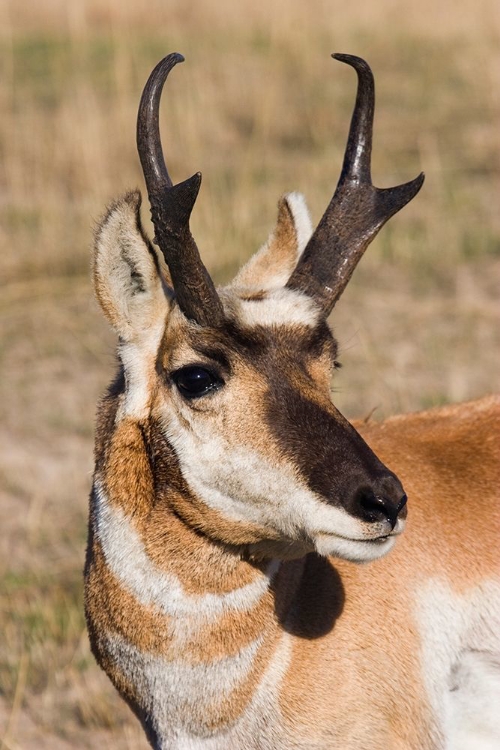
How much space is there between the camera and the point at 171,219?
4008 mm

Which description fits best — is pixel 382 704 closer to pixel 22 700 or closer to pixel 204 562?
pixel 204 562

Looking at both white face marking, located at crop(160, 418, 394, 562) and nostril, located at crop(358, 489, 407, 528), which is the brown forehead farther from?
nostril, located at crop(358, 489, 407, 528)

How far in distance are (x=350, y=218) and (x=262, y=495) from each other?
1249mm

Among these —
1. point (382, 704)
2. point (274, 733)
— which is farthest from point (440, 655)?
point (274, 733)

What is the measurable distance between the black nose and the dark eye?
71 cm

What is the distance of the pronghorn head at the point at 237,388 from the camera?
379cm

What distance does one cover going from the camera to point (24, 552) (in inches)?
280

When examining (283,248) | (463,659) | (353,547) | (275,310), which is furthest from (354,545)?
(283,248)

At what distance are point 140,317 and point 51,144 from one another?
899 cm

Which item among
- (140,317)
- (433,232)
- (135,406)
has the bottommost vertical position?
(433,232)

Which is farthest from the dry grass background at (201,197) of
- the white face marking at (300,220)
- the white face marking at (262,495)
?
the white face marking at (300,220)

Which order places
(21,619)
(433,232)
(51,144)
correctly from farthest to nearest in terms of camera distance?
1. (51,144)
2. (433,232)
3. (21,619)

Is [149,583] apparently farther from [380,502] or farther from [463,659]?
[463,659]

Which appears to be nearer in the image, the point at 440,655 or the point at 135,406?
the point at 135,406
